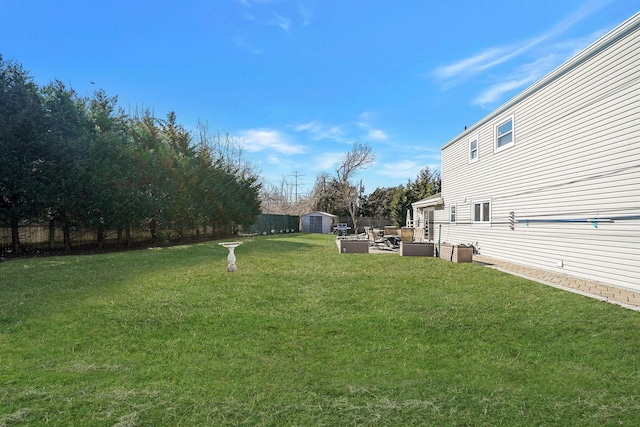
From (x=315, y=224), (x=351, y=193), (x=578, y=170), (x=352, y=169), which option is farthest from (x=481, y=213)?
(x=352, y=169)

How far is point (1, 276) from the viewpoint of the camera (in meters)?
7.19

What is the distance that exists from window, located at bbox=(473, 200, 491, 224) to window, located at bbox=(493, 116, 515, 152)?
1921 mm

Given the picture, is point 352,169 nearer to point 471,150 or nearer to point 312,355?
point 471,150

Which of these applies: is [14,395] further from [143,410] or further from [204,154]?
[204,154]

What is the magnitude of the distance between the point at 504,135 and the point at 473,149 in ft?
7.18

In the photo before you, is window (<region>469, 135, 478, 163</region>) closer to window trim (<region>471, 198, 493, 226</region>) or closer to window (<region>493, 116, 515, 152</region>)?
window (<region>493, 116, 515, 152</region>)

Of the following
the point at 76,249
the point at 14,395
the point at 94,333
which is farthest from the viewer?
the point at 76,249

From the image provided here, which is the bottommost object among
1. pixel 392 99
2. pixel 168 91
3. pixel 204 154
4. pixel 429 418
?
pixel 429 418

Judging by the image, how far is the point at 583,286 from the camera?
6.48m

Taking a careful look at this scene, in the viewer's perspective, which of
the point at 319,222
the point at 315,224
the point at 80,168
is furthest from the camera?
the point at 315,224

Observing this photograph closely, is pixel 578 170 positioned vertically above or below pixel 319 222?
above

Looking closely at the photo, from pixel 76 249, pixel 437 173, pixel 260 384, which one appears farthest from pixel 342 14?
pixel 437 173

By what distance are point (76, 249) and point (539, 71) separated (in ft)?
56.4

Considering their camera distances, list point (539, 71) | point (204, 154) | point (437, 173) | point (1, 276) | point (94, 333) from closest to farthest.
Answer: point (94, 333)
point (1, 276)
point (539, 71)
point (204, 154)
point (437, 173)
